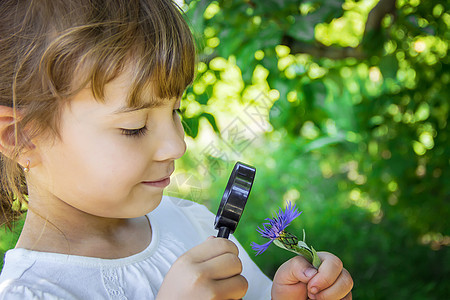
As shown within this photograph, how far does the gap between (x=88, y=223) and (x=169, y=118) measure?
278 mm

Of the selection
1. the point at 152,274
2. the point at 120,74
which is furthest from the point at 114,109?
the point at 152,274

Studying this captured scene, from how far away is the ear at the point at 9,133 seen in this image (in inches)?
34.0

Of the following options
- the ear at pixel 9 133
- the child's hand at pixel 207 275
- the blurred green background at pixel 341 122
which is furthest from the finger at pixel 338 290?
the blurred green background at pixel 341 122

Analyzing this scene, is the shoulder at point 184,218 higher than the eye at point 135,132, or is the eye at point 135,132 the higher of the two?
the eye at point 135,132

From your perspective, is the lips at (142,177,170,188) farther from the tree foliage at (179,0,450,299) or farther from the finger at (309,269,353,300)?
the tree foliage at (179,0,450,299)

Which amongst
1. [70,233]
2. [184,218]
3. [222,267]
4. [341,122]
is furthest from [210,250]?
A: [341,122]

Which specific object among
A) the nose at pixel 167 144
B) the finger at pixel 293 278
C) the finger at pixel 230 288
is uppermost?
the nose at pixel 167 144

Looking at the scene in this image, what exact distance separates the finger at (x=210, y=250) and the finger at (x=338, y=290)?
0.18 metres

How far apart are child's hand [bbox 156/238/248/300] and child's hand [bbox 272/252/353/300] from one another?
4.1 inches

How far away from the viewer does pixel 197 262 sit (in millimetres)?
820

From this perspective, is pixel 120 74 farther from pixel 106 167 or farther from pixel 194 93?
pixel 194 93

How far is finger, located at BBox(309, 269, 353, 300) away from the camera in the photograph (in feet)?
2.86

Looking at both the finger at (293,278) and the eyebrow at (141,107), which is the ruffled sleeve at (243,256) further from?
the eyebrow at (141,107)

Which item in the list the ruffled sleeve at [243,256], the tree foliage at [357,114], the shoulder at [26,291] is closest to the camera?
the shoulder at [26,291]
